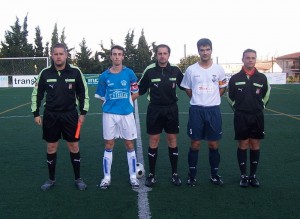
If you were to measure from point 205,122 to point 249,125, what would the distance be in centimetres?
57

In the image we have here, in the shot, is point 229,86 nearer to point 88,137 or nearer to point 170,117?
point 170,117

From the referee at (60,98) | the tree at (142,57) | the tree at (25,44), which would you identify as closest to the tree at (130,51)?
the tree at (142,57)

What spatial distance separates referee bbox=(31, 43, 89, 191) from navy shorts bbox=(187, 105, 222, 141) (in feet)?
4.72

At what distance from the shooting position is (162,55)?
494 cm

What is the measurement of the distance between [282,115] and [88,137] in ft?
21.3

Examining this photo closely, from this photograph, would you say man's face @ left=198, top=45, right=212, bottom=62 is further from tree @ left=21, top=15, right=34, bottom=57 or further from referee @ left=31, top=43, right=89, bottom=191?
tree @ left=21, top=15, right=34, bottom=57

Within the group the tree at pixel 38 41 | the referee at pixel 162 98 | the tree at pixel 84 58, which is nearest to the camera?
the referee at pixel 162 98

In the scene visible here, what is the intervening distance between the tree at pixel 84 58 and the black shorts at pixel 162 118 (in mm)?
44677

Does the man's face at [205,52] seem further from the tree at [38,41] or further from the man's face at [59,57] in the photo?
the tree at [38,41]

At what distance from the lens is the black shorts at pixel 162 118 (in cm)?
501

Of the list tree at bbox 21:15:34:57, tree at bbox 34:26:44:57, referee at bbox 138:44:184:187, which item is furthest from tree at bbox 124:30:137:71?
referee at bbox 138:44:184:187

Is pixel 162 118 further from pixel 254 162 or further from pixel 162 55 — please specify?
pixel 254 162

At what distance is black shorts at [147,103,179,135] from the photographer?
→ 501cm

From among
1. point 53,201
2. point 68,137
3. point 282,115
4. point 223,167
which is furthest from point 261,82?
point 282,115
